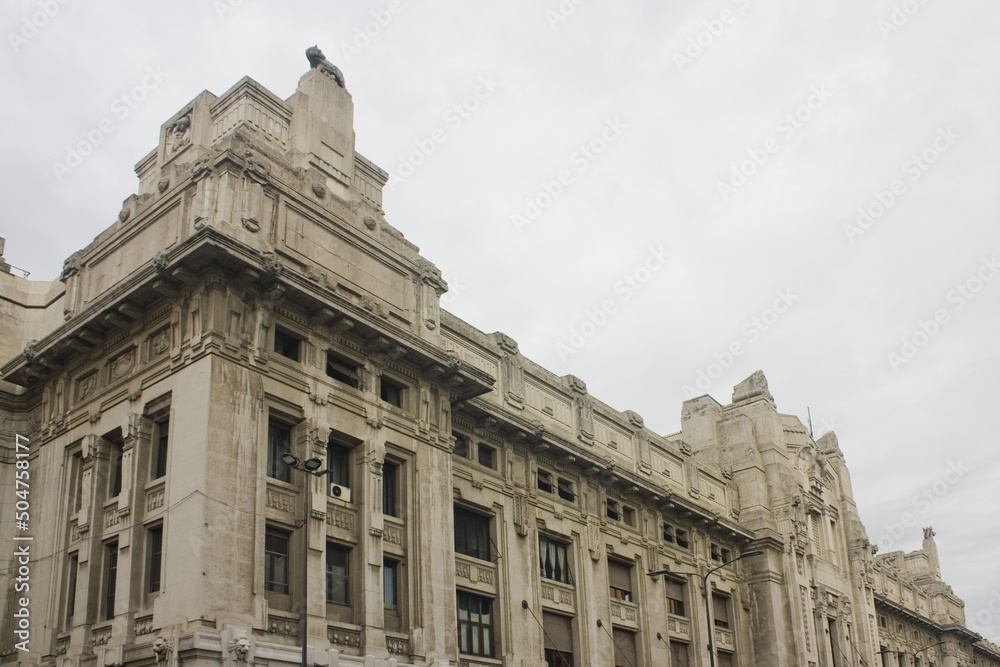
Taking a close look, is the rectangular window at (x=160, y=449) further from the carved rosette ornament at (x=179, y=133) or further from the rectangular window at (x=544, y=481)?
the rectangular window at (x=544, y=481)

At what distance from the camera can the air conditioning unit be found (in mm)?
28047

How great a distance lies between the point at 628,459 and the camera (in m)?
45.7

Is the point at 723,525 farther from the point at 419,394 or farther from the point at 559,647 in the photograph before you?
the point at 419,394

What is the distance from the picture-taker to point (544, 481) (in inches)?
1558

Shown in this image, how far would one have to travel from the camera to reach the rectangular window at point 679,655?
43.3 meters

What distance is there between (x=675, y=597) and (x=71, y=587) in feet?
89.7

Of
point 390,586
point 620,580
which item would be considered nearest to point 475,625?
point 390,586

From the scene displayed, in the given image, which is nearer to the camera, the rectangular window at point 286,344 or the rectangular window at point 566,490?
the rectangular window at point 286,344

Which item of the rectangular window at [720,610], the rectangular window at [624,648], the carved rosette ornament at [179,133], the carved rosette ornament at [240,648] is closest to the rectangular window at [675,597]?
the rectangular window at [720,610]

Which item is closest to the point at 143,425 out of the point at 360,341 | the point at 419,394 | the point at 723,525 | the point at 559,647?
the point at 360,341

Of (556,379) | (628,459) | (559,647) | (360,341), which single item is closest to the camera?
(360,341)

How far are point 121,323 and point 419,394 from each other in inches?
369

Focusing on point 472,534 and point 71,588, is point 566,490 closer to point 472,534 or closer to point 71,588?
point 472,534

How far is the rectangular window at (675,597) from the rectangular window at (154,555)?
1017 inches
